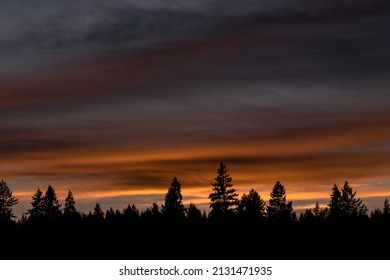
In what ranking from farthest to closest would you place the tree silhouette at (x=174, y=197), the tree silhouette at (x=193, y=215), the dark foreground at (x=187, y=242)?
the tree silhouette at (x=174, y=197)
the tree silhouette at (x=193, y=215)
the dark foreground at (x=187, y=242)

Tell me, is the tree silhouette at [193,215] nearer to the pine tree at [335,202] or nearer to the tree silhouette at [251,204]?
the tree silhouette at [251,204]

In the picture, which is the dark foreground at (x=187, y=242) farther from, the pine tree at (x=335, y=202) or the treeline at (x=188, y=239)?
the pine tree at (x=335, y=202)

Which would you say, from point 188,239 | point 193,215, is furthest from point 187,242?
point 193,215

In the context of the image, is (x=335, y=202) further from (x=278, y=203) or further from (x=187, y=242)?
(x=187, y=242)

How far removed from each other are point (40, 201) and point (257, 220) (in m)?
60.6

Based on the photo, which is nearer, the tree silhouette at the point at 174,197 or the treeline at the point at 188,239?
the treeline at the point at 188,239

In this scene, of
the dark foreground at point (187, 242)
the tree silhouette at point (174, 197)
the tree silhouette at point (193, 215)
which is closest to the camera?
the dark foreground at point (187, 242)

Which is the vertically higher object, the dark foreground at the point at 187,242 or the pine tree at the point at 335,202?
the pine tree at the point at 335,202

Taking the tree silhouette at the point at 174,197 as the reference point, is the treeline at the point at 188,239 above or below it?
below

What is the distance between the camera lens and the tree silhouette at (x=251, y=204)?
11044 centimetres

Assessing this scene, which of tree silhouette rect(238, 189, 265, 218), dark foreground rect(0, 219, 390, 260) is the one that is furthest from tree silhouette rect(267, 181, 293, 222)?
dark foreground rect(0, 219, 390, 260)

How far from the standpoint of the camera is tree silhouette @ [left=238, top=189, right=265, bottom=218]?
110 meters

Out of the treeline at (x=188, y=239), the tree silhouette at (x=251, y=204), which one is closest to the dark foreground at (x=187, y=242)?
the treeline at (x=188, y=239)

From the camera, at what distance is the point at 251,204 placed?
121 meters
